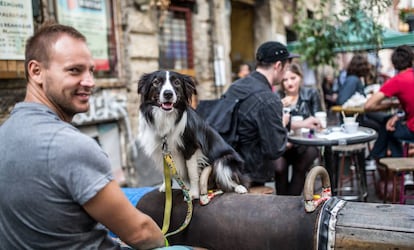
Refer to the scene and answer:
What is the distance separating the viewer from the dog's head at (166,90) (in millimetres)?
2348

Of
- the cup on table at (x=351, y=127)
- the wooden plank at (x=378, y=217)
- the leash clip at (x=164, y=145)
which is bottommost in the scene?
the wooden plank at (x=378, y=217)

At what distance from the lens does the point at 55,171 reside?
140 cm

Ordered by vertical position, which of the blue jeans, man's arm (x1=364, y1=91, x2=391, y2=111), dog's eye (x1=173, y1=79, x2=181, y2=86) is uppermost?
dog's eye (x1=173, y1=79, x2=181, y2=86)

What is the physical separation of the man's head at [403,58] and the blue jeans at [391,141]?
2.22 ft

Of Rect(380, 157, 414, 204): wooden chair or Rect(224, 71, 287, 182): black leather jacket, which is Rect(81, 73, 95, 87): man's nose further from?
Rect(380, 157, 414, 204): wooden chair

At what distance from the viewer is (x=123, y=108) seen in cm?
575

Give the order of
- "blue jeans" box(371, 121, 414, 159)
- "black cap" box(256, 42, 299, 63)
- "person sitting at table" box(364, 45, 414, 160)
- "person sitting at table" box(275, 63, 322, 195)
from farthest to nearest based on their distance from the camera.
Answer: "blue jeans" box(371, 121, 414, 159) → "person sitting at table" box(364, 45, 414, 160) → "person sitting at table" box(275, 63, 322, 195) → "black cap" box(256, 42, 299, 63)

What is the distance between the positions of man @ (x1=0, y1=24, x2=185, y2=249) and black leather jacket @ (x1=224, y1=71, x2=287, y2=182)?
1.68 meters

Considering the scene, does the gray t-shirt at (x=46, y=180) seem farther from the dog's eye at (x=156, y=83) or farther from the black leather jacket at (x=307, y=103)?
the black leather jacket at (x=307, y=103)

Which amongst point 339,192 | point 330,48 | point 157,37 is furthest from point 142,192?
point 330,48

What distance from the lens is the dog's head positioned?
2.35 meters

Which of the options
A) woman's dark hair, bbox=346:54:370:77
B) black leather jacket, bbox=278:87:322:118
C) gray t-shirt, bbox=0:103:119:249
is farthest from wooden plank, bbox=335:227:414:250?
woman's dark hair, bbox=346:54:370:77

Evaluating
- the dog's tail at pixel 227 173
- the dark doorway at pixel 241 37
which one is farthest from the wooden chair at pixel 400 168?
the dark doorway at pixel 241 37

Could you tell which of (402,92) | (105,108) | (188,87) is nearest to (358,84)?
(402,92)
